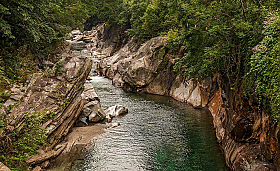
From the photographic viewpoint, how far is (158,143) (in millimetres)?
15555

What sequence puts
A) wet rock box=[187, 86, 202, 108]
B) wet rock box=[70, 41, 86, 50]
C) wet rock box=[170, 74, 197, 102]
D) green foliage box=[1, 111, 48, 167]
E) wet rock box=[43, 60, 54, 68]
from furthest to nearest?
Answer: 1. wet rock box=[70, 41, 86, 50]
2. wet rock box=[170, 74, 197, 102]
3. wet rock box=[187, 86, 202, 108]
4. wet rock box=[43, 60, 54, 68]
5. green foliage box=[1, 111, 48, 167]

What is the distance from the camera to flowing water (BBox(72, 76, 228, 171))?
42.3 feet

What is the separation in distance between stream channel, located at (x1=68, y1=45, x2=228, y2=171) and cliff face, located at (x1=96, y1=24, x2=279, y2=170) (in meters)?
1.11

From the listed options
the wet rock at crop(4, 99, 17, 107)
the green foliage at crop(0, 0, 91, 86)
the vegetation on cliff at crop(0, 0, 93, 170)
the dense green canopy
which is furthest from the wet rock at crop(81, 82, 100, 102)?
the wet rock at crop(4, 99, 17, 107)

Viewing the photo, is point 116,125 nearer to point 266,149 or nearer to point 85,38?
point 266,149

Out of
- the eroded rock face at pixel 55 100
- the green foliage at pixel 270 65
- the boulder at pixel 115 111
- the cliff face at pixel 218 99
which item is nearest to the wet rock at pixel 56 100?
the eroded rock face at pixel 55 100

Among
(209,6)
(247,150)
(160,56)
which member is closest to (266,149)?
(247,150)

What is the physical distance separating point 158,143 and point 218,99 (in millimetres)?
8254

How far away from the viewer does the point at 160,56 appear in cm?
3031

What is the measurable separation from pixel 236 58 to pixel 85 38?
60.3 meters

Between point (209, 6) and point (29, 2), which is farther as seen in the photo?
point (29, 2)

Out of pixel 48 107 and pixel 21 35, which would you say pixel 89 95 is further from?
pixel 21 35

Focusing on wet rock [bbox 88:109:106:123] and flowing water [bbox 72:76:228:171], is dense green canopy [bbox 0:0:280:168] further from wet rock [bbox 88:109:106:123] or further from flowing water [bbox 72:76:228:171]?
Result: wet rock [bbox 88:109:106:123]

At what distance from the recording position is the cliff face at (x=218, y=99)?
9.89 metres
